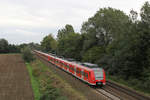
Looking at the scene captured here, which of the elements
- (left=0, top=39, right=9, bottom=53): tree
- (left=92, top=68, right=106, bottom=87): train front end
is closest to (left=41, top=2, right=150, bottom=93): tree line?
(left=92, top=68, right=106, bottom=87): train front end

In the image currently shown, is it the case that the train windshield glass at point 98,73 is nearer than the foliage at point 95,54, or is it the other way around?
the train windshield glass at point 98,73

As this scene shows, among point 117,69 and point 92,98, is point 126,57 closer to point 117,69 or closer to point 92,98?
point 117,69

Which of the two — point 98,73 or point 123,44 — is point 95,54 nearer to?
point 123,44

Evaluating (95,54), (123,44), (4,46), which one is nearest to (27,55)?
(95,54)

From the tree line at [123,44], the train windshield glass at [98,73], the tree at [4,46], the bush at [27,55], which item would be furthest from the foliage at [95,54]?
the tree at [4,46]

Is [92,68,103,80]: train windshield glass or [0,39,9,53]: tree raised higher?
[0,39,9,53]: tree

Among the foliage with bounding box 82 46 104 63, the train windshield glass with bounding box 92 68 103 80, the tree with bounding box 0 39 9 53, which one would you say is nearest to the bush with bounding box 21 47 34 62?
the foliage with bounding box 82 46 104 63

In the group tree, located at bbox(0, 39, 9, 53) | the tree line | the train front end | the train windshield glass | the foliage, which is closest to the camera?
the train front end

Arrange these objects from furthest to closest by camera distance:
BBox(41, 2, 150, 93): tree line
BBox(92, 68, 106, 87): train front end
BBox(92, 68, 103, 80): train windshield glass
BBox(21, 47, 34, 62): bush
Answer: BBox(21, 47, 34, 62): bush
BBox(41, 2, 150, 93): tree line
BBox(92, 68, 103, 80): train windshield glass
BBox(92, 68, 106, 87): train front end

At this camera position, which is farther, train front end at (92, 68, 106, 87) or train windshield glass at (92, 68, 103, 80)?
train windshield glass at (92, 68, 103, 80)

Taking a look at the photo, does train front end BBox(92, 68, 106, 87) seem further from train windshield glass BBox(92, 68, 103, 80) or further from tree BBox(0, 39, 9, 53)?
tree BBox(0, 39, 9, 53)

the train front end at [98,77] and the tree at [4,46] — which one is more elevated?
the tree at [4,46]

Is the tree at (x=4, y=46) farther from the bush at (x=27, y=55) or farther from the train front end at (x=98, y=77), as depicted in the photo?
the train front end at (x=98, y=77)

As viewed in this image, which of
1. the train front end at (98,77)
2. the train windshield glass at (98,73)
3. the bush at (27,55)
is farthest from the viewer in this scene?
the bush at (27,55)
